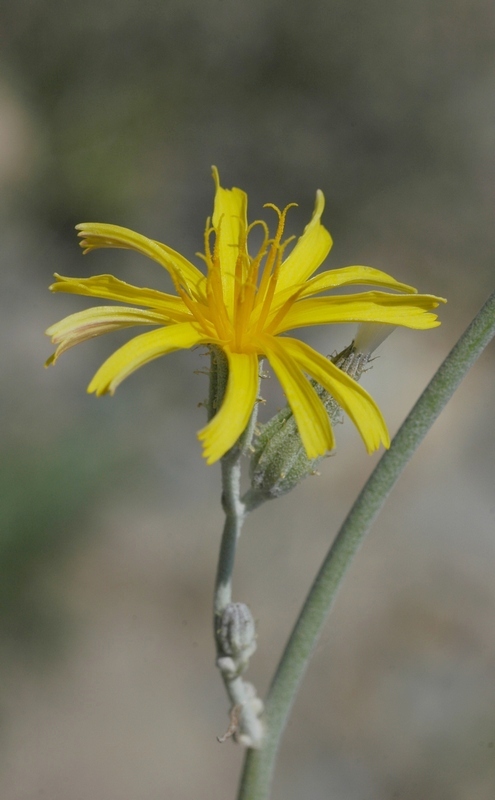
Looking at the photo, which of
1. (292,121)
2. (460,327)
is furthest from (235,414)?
(292,121)

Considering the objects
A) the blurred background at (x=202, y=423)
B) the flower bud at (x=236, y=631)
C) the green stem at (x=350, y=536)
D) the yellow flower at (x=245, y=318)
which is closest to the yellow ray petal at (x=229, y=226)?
the yellow flower at (x=245, y=318)

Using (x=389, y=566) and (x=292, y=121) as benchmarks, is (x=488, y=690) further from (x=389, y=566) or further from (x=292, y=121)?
(x=292, y=121)

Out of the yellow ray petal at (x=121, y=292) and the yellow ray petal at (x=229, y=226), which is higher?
the yellow ray petal at (x=229, y=226)

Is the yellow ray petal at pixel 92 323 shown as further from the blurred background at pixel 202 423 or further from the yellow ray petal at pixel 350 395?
the blurred background at pixel 202 423

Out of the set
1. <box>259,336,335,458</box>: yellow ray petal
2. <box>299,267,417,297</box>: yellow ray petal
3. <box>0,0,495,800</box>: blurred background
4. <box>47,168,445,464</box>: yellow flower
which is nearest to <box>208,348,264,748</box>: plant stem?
<box>47,168,445,464</box>: yellow flower

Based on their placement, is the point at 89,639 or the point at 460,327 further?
the point at 460,327
